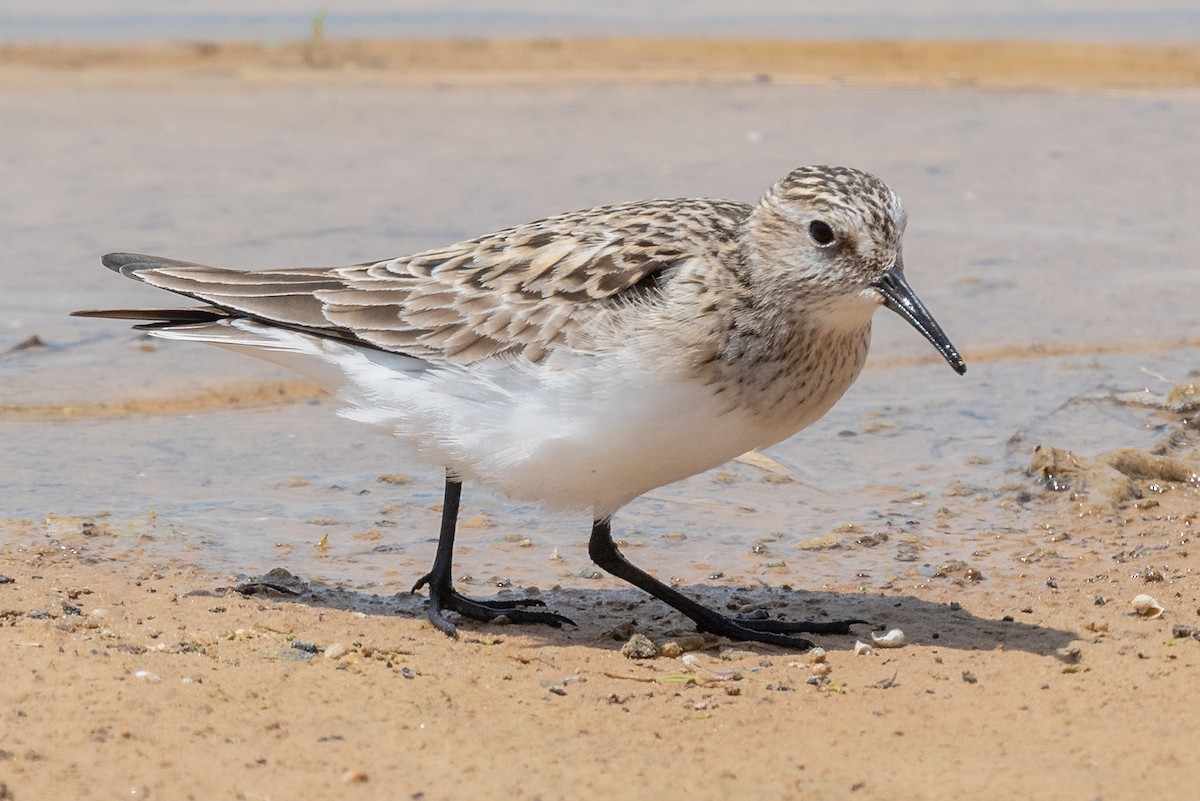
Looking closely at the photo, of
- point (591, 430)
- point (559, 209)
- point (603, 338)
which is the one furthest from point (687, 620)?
point (559, 209)

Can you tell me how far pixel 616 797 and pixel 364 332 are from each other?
8.27 feet

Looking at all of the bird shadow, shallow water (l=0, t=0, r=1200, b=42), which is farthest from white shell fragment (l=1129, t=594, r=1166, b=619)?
shallow water (l=0, t=0, r=1200, b=42)

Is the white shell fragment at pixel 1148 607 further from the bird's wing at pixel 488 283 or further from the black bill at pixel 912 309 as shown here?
the bird's wing at pixel 488 283

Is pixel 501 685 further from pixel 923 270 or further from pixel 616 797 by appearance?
pixel 923 270

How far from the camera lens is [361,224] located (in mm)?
11633

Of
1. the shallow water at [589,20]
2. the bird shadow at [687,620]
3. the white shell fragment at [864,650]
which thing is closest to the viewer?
the white shell fragment at [864,650]

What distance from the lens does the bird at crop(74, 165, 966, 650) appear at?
5.85 m

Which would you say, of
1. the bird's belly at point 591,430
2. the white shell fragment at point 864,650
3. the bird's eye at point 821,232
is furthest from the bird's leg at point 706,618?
the bird's eye at point 821,232

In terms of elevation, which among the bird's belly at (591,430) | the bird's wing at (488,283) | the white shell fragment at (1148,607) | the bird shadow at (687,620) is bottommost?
the bird shadow at (687,620)

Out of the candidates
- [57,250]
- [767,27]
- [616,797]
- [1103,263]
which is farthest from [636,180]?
[616,797]

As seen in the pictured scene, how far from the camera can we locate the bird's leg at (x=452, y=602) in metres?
6.38

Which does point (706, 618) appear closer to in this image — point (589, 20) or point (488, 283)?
point (488, 283)

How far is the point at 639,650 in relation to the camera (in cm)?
601

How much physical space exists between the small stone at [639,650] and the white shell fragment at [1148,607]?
1.89 metres
